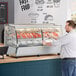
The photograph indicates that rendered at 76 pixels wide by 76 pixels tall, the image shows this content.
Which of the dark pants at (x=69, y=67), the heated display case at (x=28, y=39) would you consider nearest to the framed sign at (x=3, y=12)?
the heated display case at (x=28, y=39)

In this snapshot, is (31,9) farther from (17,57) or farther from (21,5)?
(17,57)

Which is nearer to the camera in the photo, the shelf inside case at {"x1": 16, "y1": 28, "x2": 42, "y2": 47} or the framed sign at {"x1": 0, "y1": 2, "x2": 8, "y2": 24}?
the shelf inside case at {"x1": 16, "y1": 28, "x2": 42, "y2": 47}

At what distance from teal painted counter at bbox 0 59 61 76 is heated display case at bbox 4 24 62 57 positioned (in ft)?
0.52

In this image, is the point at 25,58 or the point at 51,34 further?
the point at 51,34

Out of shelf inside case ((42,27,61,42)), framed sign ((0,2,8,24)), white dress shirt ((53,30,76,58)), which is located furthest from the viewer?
framed sign ((0,2,8,24))

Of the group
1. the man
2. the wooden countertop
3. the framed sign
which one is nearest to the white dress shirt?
the man

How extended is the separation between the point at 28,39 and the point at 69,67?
76cm

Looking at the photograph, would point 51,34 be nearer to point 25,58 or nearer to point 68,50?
point 68,50

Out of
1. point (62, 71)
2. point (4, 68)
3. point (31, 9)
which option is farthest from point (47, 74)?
point (31, 9)

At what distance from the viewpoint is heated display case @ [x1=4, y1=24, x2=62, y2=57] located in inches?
146

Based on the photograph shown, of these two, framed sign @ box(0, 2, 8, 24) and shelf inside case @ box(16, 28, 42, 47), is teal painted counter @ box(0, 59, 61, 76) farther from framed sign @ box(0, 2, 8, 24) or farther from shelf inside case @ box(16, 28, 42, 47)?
framed sign @ box(0, 2, 8, 24)

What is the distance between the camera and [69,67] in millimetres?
3742

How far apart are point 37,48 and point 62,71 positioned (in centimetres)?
54

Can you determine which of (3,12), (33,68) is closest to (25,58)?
(33,68)
